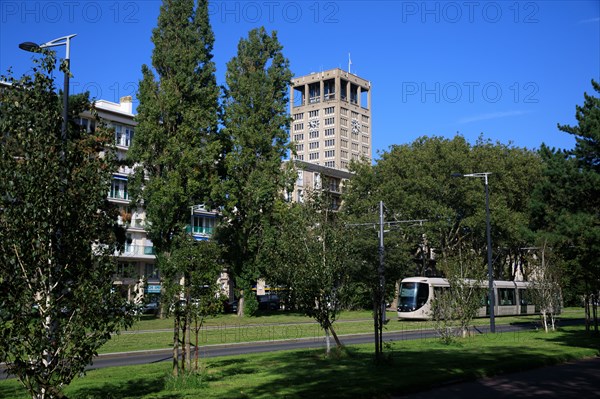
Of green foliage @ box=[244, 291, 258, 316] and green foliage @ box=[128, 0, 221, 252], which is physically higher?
green foliage @ box=[128, 0, 221, 252]

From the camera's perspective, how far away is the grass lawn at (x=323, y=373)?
12.4m

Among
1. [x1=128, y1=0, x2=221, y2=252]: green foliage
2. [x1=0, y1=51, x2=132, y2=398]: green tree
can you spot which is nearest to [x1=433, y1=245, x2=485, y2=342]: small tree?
[x1=0, y1=51, x2=132, y2=398]: green tree

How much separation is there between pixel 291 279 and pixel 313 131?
138 m

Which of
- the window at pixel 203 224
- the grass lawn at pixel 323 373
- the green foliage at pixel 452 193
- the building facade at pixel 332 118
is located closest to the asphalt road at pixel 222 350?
the grass lawn at pixel 323 373

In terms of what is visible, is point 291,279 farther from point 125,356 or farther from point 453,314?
point 453,314

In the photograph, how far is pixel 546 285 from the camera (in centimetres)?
2978

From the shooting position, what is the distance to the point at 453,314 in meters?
24.4

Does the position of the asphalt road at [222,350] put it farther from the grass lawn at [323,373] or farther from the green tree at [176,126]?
the green tree at [176,126]

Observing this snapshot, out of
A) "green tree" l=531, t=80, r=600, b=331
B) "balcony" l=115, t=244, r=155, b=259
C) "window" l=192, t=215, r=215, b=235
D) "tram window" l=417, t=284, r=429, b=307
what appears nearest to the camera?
"green tree" l=531, t=80, r=600, b=331

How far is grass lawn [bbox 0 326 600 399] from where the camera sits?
40.5ft

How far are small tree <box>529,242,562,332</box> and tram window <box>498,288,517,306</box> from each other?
67.2 ft

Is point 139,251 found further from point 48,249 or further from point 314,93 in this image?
point 314,93

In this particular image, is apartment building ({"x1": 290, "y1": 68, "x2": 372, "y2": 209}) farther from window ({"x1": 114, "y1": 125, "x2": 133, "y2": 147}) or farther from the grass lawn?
the grass lawn

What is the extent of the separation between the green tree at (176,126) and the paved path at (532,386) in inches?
1070
